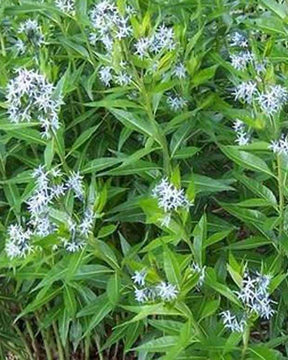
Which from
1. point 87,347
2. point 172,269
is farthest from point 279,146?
point 87,347

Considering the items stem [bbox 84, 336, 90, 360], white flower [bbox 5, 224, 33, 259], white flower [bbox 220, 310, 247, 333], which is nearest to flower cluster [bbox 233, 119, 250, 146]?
white flower [bbox 220, 310, 247, 333]

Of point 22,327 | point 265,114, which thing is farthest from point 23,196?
point 22,327

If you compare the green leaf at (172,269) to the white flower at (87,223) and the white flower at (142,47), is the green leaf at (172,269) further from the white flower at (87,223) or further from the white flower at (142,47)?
the white flower at (142,47)

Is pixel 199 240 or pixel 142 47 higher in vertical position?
pixel 142 47

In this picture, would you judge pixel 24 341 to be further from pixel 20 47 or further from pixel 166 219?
pixel 166 219

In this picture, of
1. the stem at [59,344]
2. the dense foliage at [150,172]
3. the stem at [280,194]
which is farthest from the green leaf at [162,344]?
the stem at [59,344]

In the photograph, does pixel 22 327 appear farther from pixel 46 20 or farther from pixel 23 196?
pixel 46 20
